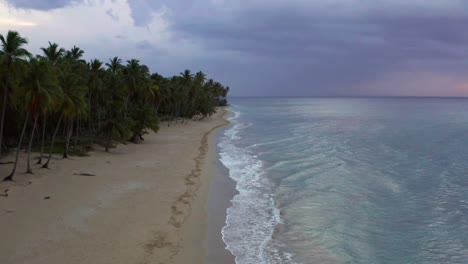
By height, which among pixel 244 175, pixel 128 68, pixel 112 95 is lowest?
pixel 244 175

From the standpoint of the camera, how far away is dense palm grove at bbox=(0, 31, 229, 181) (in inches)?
1085

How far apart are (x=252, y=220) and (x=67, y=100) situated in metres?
19.0

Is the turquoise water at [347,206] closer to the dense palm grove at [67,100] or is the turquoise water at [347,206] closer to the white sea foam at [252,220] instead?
the white sea foam at [252,220]

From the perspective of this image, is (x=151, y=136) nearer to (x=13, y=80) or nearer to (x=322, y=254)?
(x=13, y=80)

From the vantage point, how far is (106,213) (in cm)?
2184

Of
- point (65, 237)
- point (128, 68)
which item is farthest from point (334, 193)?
point (128, 68)

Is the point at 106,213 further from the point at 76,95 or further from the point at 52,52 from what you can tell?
the point at 52,52

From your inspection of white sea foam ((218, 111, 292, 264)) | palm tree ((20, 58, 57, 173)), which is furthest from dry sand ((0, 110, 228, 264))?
palm tree ((20, 58, 57, 173))

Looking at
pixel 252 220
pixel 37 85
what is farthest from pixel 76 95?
pixel 252 220

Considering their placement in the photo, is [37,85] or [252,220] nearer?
[252,220]

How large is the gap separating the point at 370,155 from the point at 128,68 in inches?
1402

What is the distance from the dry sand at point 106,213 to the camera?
16469 millimetres

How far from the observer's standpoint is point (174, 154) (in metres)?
44.4

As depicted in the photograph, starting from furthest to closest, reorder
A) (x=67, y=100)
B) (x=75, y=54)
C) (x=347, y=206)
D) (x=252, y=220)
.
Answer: (x=75, y=54), (x=67, y=100), (x=347, y=206), (x=252, y=220)
